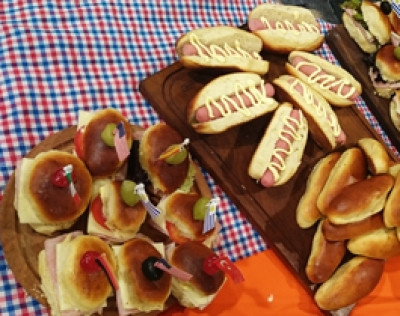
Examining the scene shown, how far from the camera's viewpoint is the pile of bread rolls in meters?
Result: 1.75

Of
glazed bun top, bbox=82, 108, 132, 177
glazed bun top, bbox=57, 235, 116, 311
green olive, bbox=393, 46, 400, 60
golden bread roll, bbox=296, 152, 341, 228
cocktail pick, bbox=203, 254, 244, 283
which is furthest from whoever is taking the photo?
green olive, bbox=393, 46, 400, 60

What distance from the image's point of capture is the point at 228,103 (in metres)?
1.90

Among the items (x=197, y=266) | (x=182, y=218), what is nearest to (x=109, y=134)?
(x=182, y=218)

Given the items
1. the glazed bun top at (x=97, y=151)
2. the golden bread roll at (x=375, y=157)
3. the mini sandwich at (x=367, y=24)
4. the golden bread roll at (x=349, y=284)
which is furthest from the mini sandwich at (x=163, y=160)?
the mini sandwich at (x=367, y=24)

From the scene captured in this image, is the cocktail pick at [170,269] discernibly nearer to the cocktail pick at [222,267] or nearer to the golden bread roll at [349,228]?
the cocktail pick at [222,267]

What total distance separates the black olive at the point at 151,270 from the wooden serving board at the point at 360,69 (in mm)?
1598

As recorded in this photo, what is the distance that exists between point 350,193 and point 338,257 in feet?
0.82

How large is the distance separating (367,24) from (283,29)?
2.05ft

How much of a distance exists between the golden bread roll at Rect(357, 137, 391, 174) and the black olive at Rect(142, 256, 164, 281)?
3.27 feet

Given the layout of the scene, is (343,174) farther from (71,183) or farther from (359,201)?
(71,183)

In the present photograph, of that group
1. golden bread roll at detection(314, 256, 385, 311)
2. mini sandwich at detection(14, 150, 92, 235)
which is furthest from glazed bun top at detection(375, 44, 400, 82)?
mini sandwich at detection(14, 150, 92, 235)

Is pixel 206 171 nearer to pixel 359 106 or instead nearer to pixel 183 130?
pixel 183 130

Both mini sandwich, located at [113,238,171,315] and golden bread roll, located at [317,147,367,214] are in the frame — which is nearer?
mini sandwich, located at [113,238,171,315]

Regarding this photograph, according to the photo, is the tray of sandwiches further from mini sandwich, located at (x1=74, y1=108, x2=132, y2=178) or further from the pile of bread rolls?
mini sandwich, located at (x1=74, y1=108, x2=132, y2=178)
